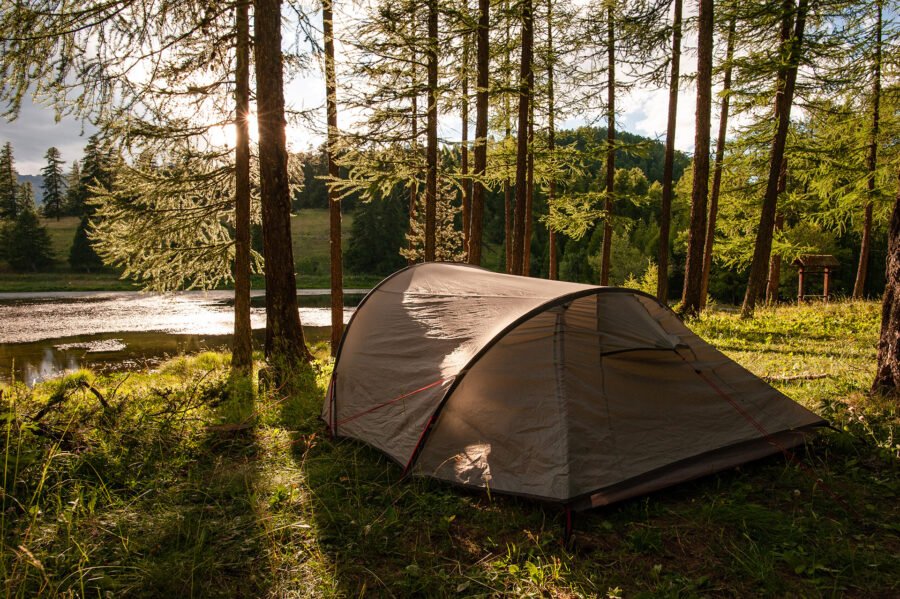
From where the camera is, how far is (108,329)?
21.5 metres

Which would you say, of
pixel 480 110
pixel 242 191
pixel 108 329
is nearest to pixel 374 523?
pixel 242 191

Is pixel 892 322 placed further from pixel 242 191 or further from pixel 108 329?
pixel 108 329

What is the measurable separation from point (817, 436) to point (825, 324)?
6.71 meters

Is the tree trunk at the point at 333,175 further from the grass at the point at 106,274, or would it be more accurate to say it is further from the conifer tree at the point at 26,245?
the conifer tree at the point at 26,245

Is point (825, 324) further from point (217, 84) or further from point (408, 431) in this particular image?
point (217, 84)

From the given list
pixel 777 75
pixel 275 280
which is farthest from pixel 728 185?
pixel 275 280

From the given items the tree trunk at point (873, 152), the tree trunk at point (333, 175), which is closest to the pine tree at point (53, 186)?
the tree trunk at point (333, 175)

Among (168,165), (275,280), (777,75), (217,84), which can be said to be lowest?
(275,280)

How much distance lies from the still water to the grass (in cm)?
427

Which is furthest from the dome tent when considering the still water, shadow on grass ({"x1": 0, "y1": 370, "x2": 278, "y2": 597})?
the still water

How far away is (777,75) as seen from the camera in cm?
1041

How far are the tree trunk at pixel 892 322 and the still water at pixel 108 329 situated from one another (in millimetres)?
10902

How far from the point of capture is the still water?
48.3 feet

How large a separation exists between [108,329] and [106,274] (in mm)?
32297
